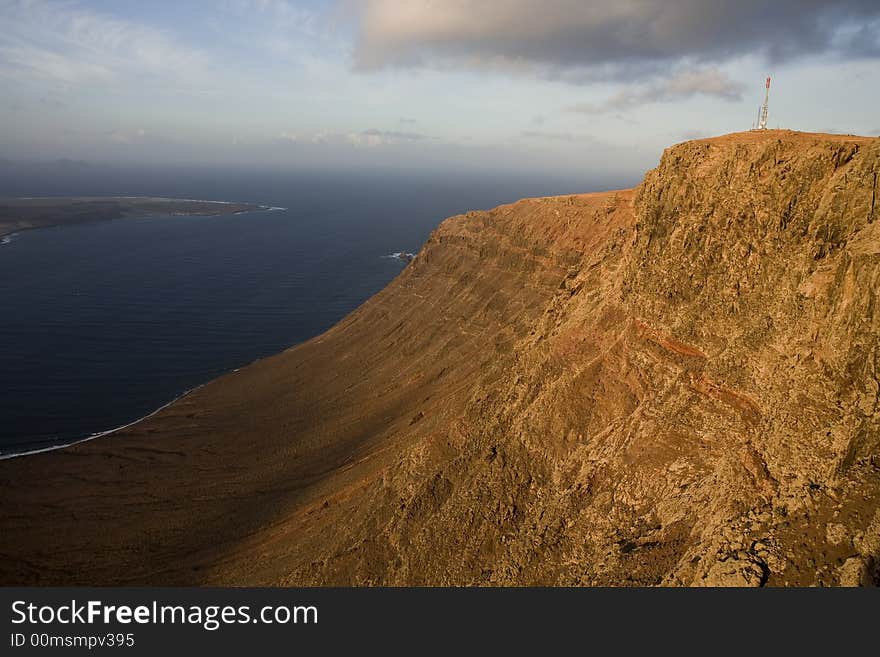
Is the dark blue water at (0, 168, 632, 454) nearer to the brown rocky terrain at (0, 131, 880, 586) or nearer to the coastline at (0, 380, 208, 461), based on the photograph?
the coastline at (0, 380, 208, 461)

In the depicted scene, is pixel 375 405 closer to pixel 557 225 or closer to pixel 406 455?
pixel 406 455

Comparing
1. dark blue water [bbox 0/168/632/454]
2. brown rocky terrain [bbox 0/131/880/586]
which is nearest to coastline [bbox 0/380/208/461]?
dark blue water [bbox 0/168/632/454]

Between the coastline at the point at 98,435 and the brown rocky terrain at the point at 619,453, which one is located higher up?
the brown rocky terrain at the point at 619,453

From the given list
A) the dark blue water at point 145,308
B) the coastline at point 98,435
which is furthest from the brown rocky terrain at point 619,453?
the dark blue water at point 145,308

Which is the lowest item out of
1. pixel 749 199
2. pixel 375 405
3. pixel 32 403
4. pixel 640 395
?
pixel 32 403

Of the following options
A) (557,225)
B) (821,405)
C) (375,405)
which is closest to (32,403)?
(375,405)

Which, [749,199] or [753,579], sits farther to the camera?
[749,199]

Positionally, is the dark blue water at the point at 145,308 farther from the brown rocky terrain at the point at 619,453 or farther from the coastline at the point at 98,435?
the brown rocky terrain at the point at 619,453

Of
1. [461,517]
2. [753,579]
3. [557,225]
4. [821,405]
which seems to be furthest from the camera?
[557,225]
